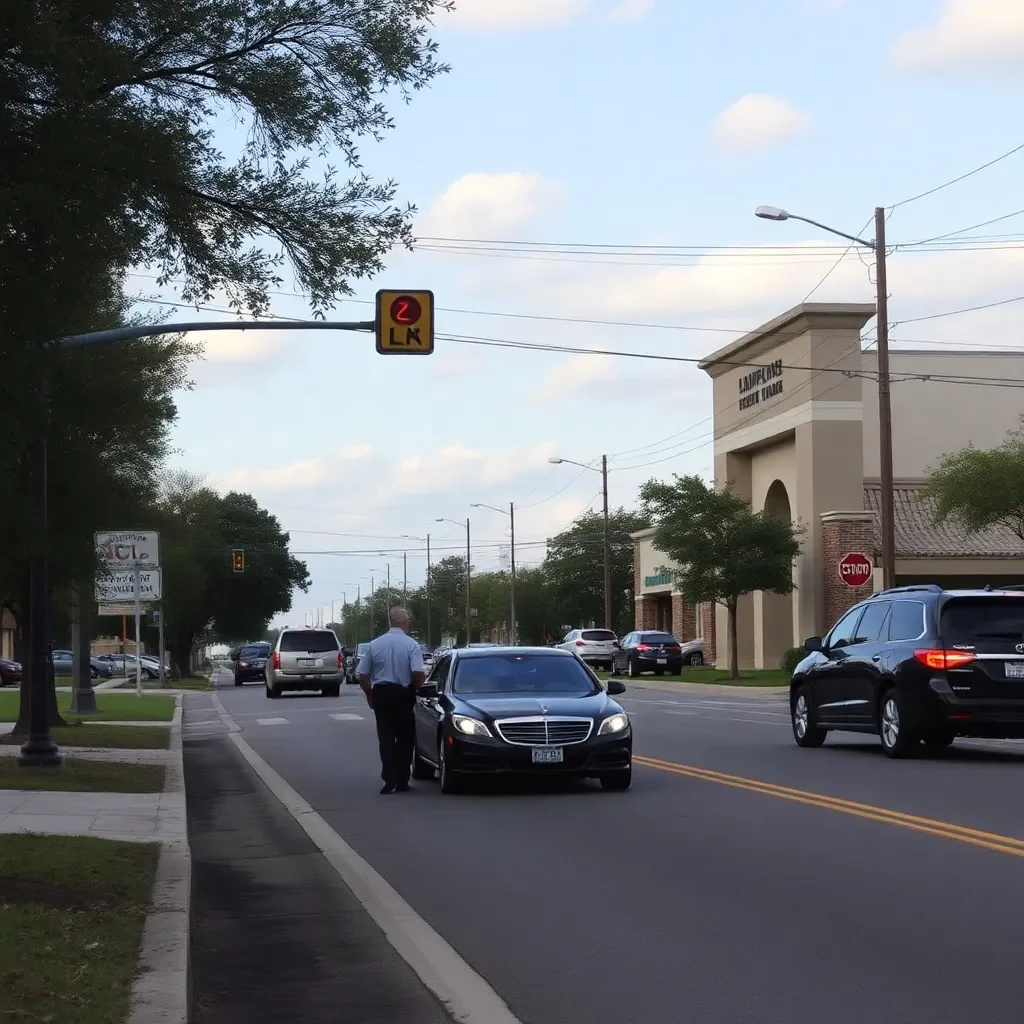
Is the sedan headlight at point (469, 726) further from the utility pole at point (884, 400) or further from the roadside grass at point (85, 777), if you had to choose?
the utility pole at point (884, 400)

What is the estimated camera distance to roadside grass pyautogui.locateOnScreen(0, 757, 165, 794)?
16.5 meters

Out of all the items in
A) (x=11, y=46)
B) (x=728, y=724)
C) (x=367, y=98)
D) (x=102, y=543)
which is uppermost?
(x=367, y=98)

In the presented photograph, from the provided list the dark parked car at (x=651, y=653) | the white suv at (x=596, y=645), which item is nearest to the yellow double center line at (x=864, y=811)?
the dark parked car at (x=651, y=653)

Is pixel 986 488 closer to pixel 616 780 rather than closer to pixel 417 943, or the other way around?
pixel 616 780

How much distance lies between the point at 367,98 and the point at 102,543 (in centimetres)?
1637

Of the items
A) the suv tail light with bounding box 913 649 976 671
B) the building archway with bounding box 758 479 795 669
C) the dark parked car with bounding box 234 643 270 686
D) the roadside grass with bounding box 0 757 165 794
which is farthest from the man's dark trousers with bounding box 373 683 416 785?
the dark parked car with bounding box 234 643 270 686

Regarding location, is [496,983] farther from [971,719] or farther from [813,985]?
[971,719]

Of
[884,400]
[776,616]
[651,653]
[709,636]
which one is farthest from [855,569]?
[709,636]

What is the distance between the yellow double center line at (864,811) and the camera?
11.5m

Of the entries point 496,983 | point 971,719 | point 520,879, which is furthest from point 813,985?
point 971,719

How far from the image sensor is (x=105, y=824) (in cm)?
1322

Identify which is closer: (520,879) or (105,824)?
(520,879)

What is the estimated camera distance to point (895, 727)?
18781 millimetres

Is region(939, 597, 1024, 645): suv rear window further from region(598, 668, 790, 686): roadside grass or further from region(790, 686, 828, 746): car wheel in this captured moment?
region(598, 668, 790, 686): roadside grass
